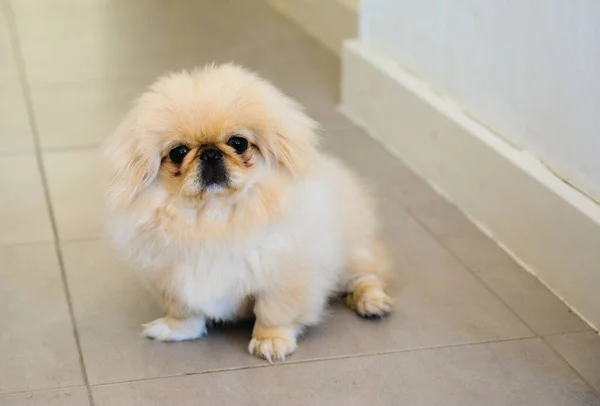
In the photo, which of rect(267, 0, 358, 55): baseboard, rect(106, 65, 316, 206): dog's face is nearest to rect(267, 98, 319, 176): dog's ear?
rect(106, 65, 316, 206): dog's face

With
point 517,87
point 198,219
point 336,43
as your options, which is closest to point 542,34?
point 517,87

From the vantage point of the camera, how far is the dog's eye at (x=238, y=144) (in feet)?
4.97

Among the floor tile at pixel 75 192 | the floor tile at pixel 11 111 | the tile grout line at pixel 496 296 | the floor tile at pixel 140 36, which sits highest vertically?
the tile grout line at pixel 496 296

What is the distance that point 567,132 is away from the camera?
1877 millimetres

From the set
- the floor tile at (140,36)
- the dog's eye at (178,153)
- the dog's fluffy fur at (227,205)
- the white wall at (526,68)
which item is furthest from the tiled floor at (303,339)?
the floor tile at (140,36)

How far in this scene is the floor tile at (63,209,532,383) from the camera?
1666mm

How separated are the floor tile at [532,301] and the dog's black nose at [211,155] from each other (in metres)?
0.70

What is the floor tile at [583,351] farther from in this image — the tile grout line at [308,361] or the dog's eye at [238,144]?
the dog's eye at [238,144]

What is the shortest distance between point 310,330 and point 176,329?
25cm

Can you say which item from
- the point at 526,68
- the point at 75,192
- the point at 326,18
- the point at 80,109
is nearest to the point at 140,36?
the point at 326,18

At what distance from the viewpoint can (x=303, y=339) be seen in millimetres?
1729

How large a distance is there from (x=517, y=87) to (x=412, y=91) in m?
0.53

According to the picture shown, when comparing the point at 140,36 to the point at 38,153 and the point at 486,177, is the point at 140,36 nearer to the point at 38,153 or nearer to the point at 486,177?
the point at 38,153

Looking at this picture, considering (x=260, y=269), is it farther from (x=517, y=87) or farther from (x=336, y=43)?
(x=336, y=43)
